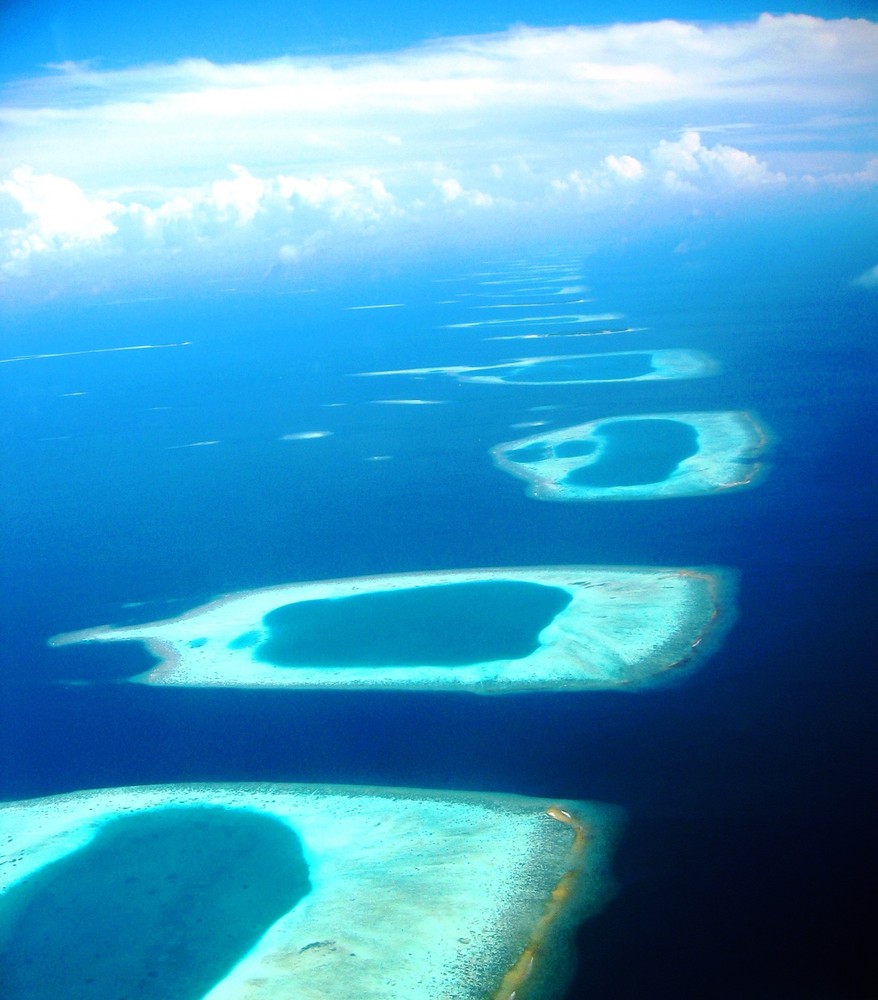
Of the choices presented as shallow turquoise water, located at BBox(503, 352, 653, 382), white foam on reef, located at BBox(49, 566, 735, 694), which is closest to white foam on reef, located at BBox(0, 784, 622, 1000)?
white foam on reef, located at BBox(49, 566, 735, 694)

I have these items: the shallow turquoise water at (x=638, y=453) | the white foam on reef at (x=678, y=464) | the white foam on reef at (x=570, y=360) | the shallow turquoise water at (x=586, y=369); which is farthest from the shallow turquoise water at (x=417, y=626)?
the shallow turquoise water at (x=586, y=369)

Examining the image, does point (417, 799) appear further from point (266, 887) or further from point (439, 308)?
point (439, 308)

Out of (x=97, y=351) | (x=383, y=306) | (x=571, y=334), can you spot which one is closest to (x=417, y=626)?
(x=571, y=334)

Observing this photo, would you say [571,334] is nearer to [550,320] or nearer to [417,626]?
[550,320]

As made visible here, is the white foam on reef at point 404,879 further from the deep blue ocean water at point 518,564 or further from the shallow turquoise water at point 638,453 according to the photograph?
the shallow turquoise water at point 638,453

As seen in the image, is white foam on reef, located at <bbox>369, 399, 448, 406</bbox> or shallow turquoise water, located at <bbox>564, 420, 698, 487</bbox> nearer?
shallow turquoise water, located at <bbox>564, 420, 698, 487</bbox>

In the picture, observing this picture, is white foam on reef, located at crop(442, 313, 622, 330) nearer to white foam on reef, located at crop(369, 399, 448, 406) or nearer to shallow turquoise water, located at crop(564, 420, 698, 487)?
white foam on reef, located at crop(369, 399, 448, 406)
